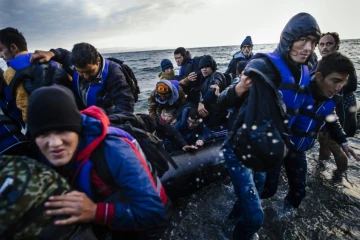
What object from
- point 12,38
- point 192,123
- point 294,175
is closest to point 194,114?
point 192,123

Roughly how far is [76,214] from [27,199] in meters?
0.27

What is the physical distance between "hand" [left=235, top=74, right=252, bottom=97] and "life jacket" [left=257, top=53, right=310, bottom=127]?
40 cm

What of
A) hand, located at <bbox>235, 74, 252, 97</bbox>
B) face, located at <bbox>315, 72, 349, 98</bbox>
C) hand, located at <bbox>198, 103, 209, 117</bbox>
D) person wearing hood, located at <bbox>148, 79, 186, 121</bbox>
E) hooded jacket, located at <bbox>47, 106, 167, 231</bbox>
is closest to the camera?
hooded jacket, located at <bbox>47, 106, 167, 231</bbox>

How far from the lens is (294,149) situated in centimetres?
281

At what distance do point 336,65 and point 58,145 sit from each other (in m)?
2.85

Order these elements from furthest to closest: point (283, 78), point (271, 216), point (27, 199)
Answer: point (271, 216) → point (283, 78) → point (27, 199)

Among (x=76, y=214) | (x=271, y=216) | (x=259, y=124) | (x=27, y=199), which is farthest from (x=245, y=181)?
(x=27, y=199)

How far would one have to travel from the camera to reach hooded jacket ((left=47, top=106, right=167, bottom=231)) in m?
1.39

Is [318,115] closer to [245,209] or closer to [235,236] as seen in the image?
[245,209]

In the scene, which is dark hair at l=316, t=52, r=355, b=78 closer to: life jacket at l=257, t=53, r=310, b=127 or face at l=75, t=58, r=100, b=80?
life jacket at l=257, t=53, r=310, b=127

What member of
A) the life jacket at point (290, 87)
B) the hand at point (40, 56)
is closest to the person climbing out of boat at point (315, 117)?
the life jacket at point (290, 87)

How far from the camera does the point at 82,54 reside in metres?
2.87

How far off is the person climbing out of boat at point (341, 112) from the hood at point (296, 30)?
1141 mm

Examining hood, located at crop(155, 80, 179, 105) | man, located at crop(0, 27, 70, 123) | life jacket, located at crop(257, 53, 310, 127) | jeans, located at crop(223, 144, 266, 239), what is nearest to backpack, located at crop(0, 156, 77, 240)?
jeans, located at crop(223, 144, 266, 239)
